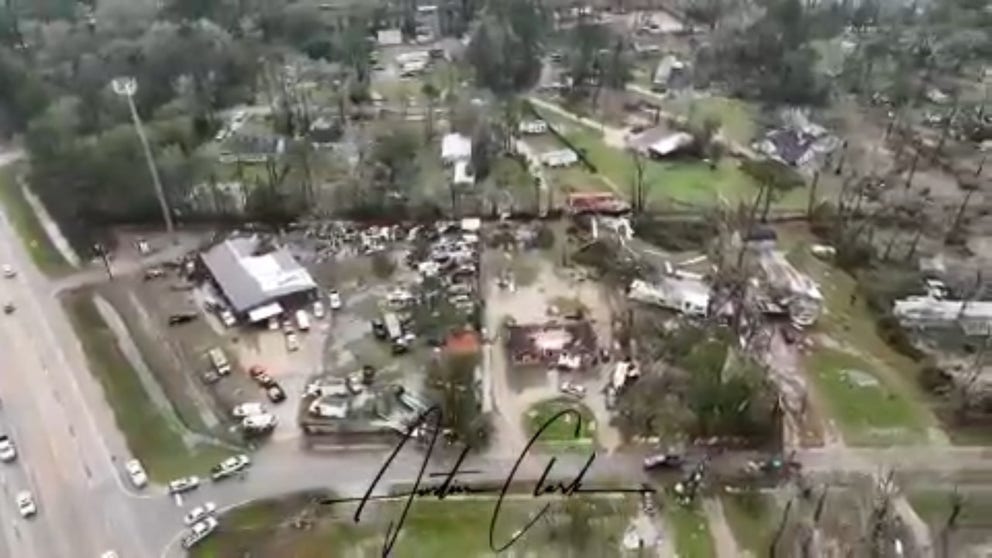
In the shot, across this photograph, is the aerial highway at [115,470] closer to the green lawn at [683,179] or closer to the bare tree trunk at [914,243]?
the bare tree trunk at [914,243]

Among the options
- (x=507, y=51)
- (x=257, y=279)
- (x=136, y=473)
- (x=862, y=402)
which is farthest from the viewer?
(x=507, y=51)

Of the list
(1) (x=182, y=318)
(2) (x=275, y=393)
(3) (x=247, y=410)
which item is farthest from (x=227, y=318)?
(3) (x=247, y=410)

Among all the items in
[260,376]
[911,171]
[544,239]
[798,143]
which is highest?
[798,143]

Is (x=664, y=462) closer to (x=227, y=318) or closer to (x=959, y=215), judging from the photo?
(x=227, y=318)

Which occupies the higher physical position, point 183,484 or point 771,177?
point 771,177

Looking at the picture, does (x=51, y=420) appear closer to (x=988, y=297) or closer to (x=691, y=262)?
(x=691, y=262)

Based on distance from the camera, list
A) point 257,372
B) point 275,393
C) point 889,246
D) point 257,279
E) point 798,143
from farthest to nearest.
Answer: point 798,143 < point 889,246 < point 257,279 < point 257,372 < point 275,393

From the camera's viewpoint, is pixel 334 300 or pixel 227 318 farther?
pixel 334 300
